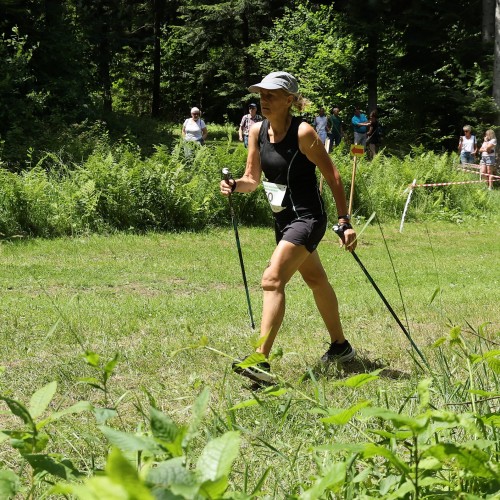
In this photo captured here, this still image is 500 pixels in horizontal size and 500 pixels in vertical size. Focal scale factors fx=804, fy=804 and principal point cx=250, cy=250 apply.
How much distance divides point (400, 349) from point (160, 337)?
1878 millimetres

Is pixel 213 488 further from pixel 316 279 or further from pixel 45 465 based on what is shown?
pixel 316 279

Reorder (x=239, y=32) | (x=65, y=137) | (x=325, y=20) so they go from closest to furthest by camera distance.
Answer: (x=65, y=137) < (x=325, y=20) < (x=239, y=32)

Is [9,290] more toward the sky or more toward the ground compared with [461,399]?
more toward the ground

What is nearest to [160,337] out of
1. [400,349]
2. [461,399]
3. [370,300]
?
[400,349]

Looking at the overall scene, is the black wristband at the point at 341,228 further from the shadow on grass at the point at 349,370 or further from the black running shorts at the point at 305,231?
the shadow on grass at the point at 349,370

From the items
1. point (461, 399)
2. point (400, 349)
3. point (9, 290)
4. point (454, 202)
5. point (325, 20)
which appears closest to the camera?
point (461, 399)

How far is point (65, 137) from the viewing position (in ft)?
67.2

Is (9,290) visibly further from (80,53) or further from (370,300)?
(80,53)

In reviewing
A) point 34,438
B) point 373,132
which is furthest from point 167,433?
point 373,132

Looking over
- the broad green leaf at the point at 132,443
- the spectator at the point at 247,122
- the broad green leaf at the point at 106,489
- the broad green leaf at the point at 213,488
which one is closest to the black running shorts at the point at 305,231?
the broad green leaf at the point at 132,443

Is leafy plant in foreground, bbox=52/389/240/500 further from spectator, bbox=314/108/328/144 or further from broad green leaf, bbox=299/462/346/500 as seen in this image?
spectator, bbox=314/108/328/144

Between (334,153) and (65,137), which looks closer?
(334,153)

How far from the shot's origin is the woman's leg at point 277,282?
5074 mm

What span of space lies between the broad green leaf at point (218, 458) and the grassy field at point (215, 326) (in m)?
0.64
